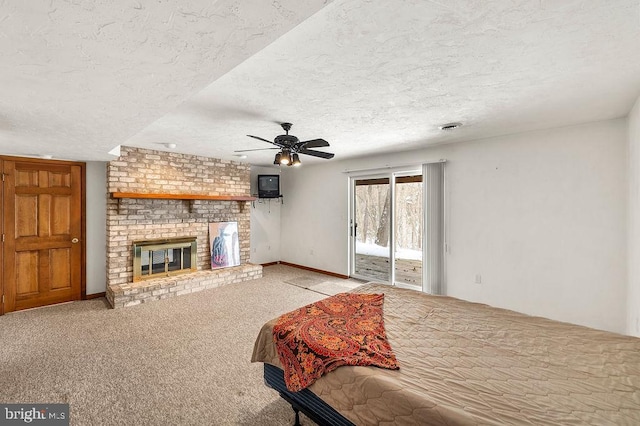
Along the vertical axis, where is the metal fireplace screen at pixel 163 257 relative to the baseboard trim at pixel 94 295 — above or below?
above

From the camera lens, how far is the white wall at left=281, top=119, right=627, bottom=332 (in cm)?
308

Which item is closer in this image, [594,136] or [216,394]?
[216,394]

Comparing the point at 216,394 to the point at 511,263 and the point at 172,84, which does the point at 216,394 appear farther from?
the point at 511,263

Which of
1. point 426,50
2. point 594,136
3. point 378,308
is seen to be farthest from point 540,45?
point 594,136

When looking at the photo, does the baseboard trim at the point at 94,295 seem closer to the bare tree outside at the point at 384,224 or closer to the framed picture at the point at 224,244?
the framed picture at the point at 224,244

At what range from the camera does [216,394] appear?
7.16ft

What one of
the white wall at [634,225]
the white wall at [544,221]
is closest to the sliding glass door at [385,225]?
the white wall at [544,221]

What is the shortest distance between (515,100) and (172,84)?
281 centimetres

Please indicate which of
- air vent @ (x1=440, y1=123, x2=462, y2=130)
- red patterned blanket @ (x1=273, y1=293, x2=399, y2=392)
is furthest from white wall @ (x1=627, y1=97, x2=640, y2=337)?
red patterned blanket @ (x1=273, y1=293, x2=399, y2=392)

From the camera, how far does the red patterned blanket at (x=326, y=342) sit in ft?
5.10

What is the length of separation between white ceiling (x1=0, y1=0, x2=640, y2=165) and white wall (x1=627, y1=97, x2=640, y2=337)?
27 centimetres

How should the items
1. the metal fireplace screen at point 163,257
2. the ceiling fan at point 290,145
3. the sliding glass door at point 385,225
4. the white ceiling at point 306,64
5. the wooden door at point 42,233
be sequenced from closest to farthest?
1. the white ceiling at point 306,64
2. the ceiling fan at point 290,145
3. the wooden door at point 42,233
4. the metal fireplace screen at point 163,257
5. the sliding glass door at point 385,225

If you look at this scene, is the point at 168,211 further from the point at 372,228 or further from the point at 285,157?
the point at 372,228

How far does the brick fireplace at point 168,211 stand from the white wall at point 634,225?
17.5 ft
